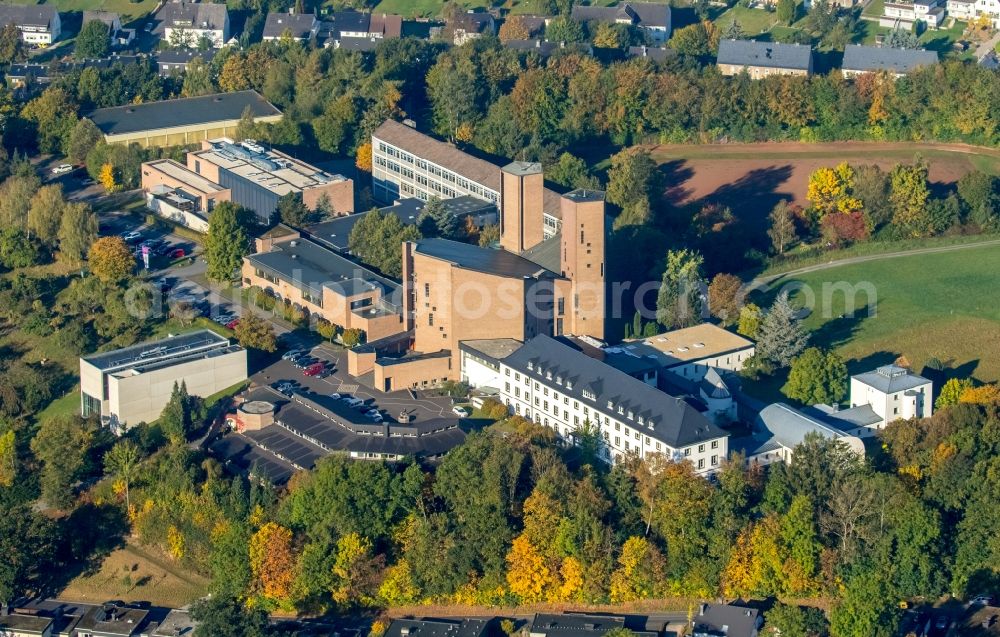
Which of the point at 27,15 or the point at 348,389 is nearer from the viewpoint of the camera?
the point at 348,389

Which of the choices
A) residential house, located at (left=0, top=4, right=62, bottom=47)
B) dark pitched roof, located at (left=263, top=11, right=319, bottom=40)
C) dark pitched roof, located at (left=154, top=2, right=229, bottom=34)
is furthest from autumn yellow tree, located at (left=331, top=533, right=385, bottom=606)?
residential house, located at (left=0, top=4, right=62, bottom=47)

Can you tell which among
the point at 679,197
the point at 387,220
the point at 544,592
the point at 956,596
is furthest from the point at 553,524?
the point at 679,197

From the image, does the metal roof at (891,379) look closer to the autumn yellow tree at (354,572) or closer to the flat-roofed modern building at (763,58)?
the autumn yellow tree at (354,572)

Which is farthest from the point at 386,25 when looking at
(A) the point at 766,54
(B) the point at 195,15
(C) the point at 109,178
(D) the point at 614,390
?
(D) the point at 614,390

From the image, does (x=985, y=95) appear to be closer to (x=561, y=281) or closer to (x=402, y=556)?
(x=561, y=281)

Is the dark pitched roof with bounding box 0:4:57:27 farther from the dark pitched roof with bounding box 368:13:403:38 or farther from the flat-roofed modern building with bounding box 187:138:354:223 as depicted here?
the flat-roofed modern building with bounding box 187:138:354:223

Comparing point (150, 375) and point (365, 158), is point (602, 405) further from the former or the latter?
point (365, 158)

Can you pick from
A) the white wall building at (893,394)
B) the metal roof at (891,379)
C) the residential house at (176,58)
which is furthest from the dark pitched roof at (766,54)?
the white wall building at (893,394)
